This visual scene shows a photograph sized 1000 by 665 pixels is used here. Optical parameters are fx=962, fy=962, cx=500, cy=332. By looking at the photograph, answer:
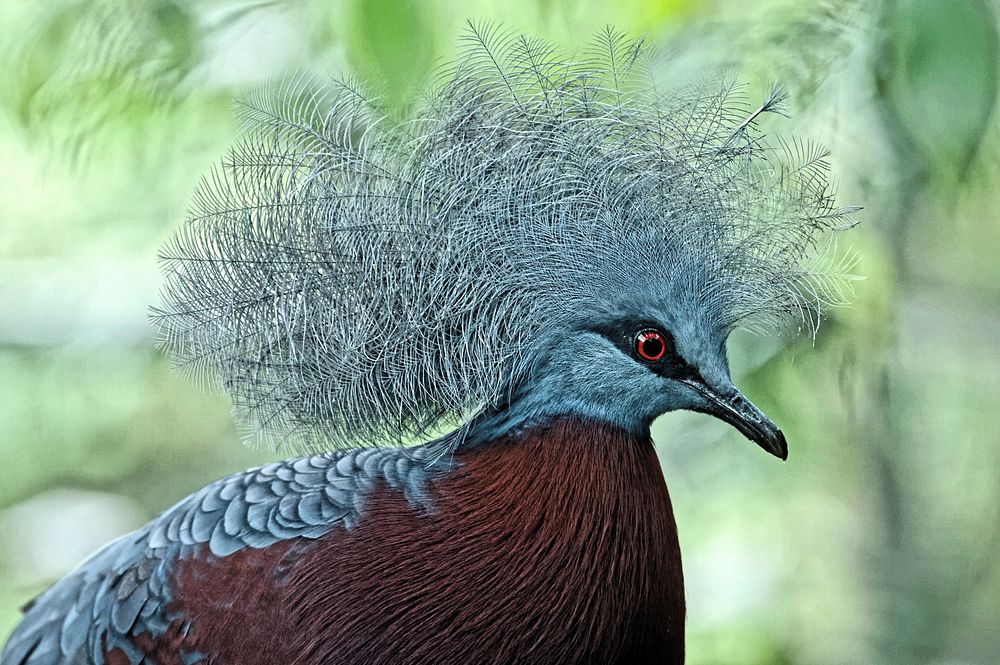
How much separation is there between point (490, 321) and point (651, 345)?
7.1 inches

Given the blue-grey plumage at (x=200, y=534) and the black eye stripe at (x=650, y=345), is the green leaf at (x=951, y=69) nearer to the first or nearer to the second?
the black eye stripe at (x=650, y=345)

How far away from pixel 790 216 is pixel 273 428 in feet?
2.19

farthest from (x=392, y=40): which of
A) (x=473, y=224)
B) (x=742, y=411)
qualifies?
(x=742, y=411)

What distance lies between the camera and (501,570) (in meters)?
1.07

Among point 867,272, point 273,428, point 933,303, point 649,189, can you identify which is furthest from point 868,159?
point 273,428

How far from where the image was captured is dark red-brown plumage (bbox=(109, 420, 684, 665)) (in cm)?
105

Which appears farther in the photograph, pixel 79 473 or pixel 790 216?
pixel 79 473

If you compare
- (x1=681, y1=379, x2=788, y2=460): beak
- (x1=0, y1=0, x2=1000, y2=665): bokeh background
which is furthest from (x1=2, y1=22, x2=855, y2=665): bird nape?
(x1=0, y1=0, x2=1000, y2=665): bokeh background

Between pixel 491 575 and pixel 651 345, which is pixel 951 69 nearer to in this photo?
pixel 651 345

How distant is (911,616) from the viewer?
6.17 feet

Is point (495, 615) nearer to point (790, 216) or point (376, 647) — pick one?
point (376, 647)

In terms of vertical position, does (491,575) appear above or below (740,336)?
below

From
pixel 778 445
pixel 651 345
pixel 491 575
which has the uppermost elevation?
pixel 651 345

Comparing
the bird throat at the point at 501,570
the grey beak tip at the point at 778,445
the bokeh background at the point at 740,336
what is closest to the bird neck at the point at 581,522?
the bird throat at the point at 501,570
